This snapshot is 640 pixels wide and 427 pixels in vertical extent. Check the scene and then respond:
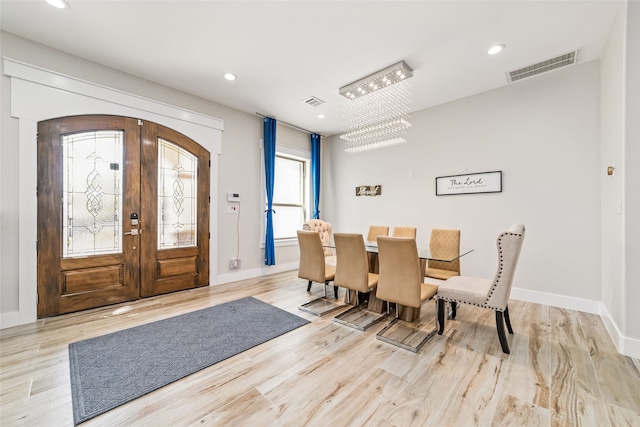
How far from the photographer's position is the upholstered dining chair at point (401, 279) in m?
2.40

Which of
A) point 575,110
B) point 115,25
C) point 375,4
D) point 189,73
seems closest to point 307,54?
point 375,4

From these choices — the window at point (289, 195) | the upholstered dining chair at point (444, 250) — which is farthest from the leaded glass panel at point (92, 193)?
the upholstered dining chair at point (444, 250)

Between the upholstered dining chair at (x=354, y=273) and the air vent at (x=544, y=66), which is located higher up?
the air vent at (x=544, y=66)

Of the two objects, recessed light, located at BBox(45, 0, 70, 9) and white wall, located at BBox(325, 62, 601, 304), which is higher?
recessed light, located at BBox(45, 0, 70, 9)

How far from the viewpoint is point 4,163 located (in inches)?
104

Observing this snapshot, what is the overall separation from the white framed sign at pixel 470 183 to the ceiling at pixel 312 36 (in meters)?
1.31

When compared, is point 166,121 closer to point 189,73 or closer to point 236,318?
point 189,73

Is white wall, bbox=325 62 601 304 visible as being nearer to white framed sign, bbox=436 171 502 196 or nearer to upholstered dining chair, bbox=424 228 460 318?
white framed sign, bbox=436 171 502 196

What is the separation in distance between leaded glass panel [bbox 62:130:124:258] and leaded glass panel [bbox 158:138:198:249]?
1.65 ft

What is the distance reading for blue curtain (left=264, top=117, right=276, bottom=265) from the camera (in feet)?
16.1

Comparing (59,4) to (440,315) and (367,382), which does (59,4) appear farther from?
(440,315)

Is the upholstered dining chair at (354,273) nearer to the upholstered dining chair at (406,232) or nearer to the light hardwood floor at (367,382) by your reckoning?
the light hardwood floor at (367,382)

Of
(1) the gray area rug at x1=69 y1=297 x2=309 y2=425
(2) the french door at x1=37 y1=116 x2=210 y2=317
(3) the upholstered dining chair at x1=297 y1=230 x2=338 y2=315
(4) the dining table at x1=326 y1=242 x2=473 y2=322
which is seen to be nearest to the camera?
(1) the gray area rug at x1=69 y1=297 x2=309 y2=425

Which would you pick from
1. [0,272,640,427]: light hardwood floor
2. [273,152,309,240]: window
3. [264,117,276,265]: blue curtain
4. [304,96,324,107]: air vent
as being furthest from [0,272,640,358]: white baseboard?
[304,96,324,107]: air vent
